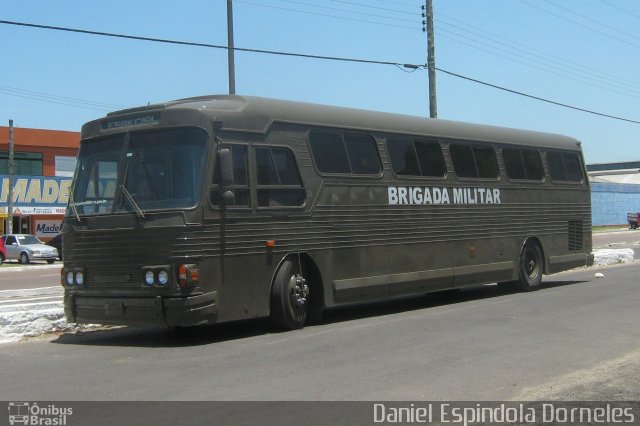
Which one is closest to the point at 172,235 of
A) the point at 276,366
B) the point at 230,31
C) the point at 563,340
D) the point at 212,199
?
the point at 212,199

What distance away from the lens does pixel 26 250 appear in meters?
40.0

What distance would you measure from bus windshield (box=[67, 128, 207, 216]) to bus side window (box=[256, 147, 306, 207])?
112cm

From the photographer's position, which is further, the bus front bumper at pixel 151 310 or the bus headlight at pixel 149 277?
the bus headlight at pixel 149 277

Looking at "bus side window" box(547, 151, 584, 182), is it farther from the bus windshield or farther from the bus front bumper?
the bus front bumper

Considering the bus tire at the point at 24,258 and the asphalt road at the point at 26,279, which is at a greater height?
the bus tire at the point at 24,258

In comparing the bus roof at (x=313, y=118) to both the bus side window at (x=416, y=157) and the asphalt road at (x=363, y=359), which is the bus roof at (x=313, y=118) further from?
the asphalt road at (x=363, y=359)

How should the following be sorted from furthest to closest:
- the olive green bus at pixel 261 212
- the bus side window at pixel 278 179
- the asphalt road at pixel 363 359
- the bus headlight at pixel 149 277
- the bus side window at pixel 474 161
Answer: the bus side window at pixel 474 161
the bus side window at pixel 278 179
the olive green bus at pixel 261 212
the bus headlight at pixel 149 277
the asphalt road at pixel 363 359

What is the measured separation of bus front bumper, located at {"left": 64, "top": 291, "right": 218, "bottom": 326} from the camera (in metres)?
10.2

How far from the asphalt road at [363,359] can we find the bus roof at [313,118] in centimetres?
305

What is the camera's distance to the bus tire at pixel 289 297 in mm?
11523

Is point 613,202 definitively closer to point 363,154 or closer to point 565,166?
point 565,166

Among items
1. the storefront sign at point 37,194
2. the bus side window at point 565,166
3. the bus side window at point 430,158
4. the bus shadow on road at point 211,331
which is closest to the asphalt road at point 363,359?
the bus shadow on road at point 211,331

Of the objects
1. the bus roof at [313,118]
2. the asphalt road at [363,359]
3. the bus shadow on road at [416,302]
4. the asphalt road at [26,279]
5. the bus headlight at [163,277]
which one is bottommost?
the asphalt road at [363,359]

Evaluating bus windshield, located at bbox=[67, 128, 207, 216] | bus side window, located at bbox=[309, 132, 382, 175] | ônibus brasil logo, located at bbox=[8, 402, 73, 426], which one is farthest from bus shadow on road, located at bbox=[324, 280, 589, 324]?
ônibus brasil logo, located at bbox=[8, 402, 73, 426]
